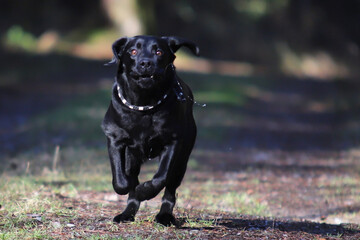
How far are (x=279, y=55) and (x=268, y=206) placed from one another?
32207 mm

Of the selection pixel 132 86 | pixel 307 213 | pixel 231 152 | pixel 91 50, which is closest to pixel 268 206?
pixel 307 213

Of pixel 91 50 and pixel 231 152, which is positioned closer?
pixel 231 152

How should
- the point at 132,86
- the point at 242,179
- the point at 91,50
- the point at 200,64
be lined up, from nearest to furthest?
the point at 132,86 → the point at 242,179 → the point at 91,50 → the point at 200,64

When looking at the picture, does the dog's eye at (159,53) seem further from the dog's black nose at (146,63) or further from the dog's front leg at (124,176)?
the dog's front leg at (124,176)

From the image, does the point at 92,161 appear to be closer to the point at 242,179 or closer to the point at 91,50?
the point at 242,179

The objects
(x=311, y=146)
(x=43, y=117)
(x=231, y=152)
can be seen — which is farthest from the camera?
(x=43, y=117)

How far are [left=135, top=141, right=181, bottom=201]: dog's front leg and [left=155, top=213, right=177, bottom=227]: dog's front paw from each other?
0.30 meters

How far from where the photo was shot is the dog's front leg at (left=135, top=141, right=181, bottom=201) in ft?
18.0

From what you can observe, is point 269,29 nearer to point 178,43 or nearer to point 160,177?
point 178,43

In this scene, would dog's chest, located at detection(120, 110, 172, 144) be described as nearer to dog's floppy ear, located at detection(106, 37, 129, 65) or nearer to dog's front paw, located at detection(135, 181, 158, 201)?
dog's front paw, located at detection(135, 181, 158, 201)

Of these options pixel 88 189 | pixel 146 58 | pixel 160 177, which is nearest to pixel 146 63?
pixel 146 58

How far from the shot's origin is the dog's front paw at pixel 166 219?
5714 mm

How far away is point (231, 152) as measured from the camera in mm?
13305

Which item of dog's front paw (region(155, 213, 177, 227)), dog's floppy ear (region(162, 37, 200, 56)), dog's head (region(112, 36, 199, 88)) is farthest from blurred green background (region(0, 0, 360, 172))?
dog's floppy ear (region(162, 37, 200, 56))
